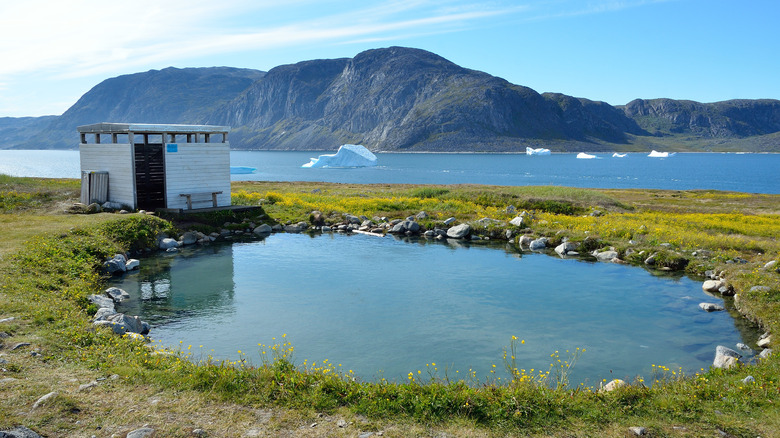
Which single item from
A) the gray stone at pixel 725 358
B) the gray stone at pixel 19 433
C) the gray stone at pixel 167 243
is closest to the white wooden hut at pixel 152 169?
the gray stone at pixel 167 243

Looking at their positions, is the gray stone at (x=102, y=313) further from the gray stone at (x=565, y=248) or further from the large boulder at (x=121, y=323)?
the gray stone at (x=565, y=248)

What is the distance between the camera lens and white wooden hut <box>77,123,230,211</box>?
32031 millimetres

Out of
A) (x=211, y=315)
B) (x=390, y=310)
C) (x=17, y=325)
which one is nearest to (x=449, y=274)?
(x=390, y=310)

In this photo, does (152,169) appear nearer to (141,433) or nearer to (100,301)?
(100,301)

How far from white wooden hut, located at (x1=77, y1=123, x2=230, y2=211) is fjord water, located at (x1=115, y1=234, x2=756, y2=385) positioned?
6738 mm

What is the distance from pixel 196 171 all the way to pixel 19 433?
28650mm

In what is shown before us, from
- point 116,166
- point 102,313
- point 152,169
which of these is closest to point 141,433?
point 102,313

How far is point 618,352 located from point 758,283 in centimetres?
750

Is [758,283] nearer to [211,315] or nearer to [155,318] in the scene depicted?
[211,315]

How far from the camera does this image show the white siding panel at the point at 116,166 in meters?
31.8

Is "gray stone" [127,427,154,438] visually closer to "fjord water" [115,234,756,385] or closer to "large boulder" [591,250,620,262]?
"fjord water" [115,234,756,385]

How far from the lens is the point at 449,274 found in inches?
957

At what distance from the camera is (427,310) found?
1870cm

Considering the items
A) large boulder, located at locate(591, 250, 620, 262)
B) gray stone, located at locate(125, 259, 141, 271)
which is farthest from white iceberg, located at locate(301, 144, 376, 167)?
gray stone, located at locate(125, 259, 141, 271)
